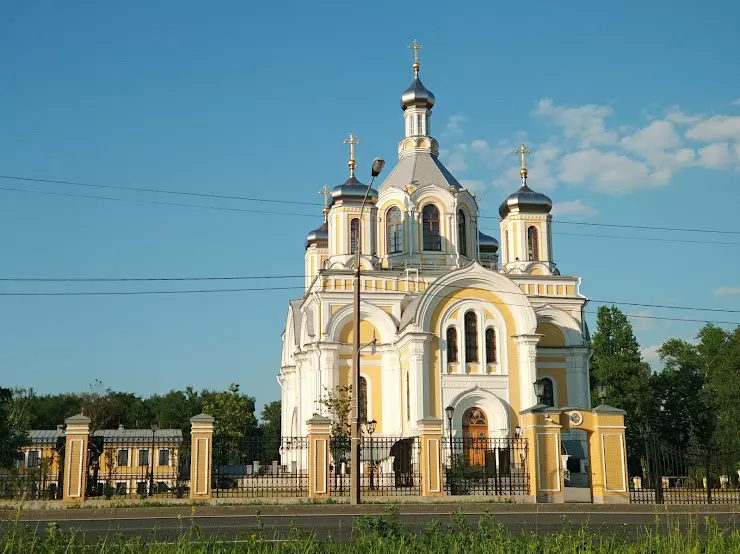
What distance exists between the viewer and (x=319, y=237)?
1892 inches

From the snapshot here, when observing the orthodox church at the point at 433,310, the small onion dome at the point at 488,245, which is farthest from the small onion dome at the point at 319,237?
the small onion dome at the point at 488,245

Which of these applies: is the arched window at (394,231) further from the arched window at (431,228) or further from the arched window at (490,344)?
the arched window at (490,344)

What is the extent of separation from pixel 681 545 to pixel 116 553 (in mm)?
5281

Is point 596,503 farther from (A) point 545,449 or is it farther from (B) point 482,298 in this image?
(B) point 482,298

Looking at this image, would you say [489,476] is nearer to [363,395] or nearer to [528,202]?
[363,395]

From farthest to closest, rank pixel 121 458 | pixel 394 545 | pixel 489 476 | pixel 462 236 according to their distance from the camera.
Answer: pixel 121 458 → pixel 462 236 → pixel 489 476 → pixel 394 545

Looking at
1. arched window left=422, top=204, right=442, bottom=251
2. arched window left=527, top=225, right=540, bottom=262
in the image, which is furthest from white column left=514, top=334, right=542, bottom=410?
arched window left=527, top=225, right=540, bottom=262

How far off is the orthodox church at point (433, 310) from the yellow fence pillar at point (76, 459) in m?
11.3

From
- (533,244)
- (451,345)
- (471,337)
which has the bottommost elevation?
(451,345)

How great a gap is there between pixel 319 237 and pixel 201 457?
27998 millimetres

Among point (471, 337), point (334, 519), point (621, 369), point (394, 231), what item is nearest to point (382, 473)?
point (471, 337)

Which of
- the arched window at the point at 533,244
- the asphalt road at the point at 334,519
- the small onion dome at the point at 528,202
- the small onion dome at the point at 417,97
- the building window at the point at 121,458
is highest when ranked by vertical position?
the small onion dome at the point at 417,97

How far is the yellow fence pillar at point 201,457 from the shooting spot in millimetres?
20688

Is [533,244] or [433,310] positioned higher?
[533,244]
